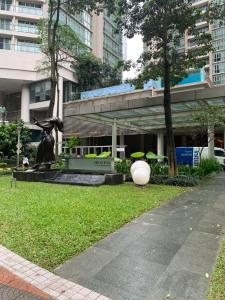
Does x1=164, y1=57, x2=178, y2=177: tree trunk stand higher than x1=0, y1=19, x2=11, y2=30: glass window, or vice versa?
x1=0, y1=19, x2=11, y2=30: glass window

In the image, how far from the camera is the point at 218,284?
355cm

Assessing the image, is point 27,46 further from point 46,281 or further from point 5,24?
point 46,281

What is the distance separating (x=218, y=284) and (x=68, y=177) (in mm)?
10702

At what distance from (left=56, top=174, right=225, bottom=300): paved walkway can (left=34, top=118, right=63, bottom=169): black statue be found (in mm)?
8769

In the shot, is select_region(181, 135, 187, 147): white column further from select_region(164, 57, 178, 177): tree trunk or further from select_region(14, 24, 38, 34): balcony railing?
select_region(14, 24, 38, 34): balcony railing

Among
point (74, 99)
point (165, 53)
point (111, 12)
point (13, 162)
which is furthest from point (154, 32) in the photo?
point (74, 99)

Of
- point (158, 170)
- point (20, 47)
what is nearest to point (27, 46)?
point (20, 47)

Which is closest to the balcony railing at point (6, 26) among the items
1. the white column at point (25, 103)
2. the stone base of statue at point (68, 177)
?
the white column at point (25, 103)

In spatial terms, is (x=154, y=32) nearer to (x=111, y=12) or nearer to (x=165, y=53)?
(x=165, y=53)

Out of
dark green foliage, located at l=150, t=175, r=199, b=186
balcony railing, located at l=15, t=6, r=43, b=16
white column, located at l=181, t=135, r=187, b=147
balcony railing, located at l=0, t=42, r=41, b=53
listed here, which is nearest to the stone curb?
dark green foliage, located at l=150, t=175, r=199, b=186

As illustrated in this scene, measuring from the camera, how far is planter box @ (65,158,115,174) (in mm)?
13508

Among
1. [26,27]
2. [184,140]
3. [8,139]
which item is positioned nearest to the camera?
[8,139]

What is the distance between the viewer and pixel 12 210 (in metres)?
7.11

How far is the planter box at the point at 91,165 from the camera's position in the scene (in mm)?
13508
